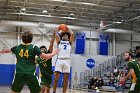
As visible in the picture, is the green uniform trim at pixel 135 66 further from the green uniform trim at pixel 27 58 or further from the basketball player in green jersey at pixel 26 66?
the green uniform trim at pixel 27 58

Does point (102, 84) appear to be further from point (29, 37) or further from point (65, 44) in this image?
point (29, 37)

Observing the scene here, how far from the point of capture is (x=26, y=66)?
5094 mm

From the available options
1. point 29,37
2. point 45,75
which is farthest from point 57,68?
point 29,37

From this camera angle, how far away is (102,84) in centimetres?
2239

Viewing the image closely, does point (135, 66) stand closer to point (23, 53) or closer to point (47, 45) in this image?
point (23, 53)

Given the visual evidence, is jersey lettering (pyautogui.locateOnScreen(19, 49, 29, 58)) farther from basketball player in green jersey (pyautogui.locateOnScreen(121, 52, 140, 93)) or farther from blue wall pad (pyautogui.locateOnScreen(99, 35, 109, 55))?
blue wall pad (pyautogui.locateOnScreen(99, 35, 109, 55))

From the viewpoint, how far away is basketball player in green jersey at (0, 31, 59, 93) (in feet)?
Result: 16.5

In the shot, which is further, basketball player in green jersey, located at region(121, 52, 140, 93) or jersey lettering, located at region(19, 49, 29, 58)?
basketball player in green jersey, located at region(121, 52, 140, 93)

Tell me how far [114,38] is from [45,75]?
2068cm

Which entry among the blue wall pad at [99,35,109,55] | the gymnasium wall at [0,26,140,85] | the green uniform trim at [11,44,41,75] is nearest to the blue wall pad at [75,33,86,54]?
the gymnasium wall at [0,26,140,85]

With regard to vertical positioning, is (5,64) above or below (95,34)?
below

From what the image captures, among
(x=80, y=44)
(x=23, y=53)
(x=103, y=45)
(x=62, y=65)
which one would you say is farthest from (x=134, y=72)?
(x=103, y=45)

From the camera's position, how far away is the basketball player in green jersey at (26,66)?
5027 millimetres

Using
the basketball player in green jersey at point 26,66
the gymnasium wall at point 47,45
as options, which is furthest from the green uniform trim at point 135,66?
the gymnasium wall at point 47,45
